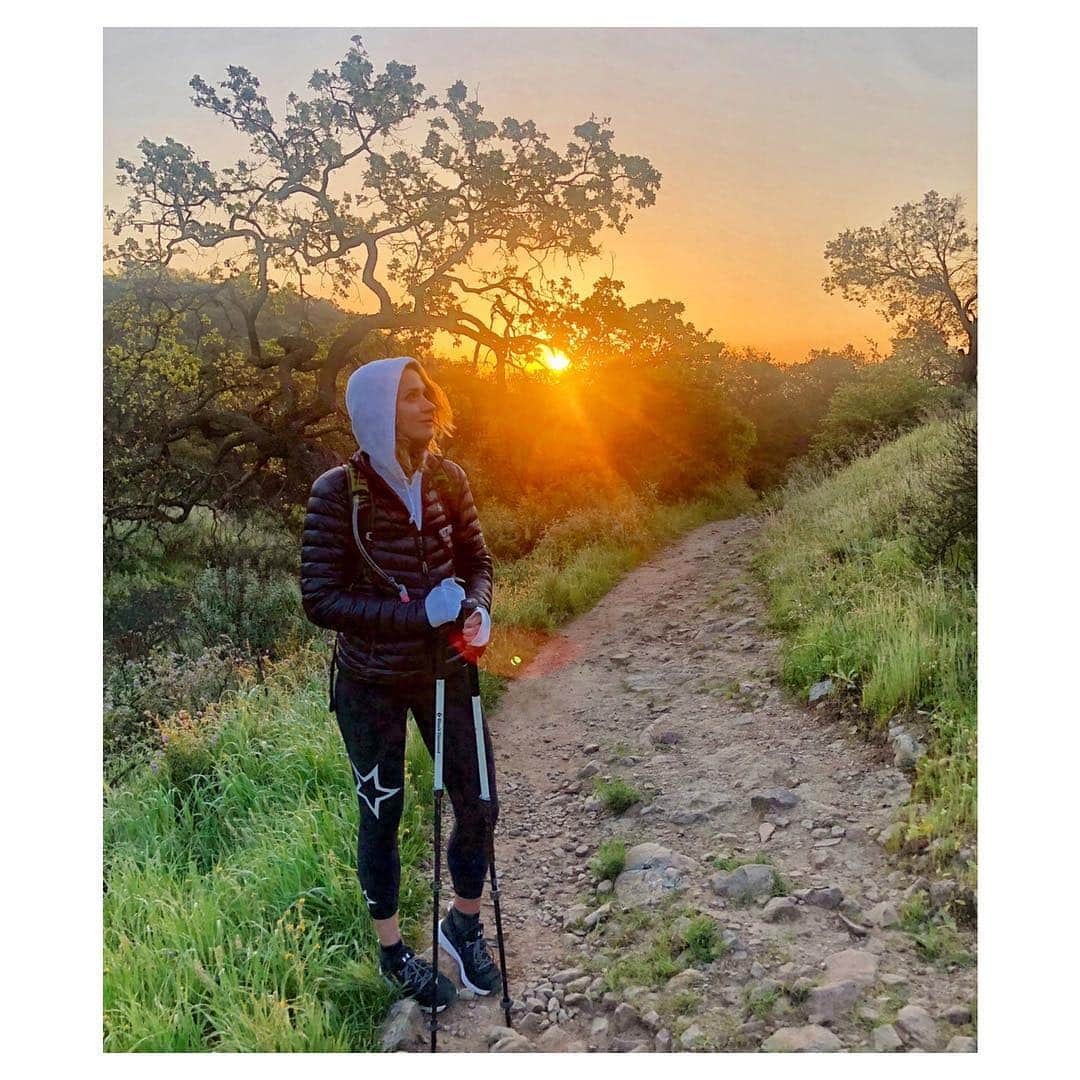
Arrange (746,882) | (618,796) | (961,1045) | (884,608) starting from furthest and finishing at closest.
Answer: (884,608), (618,796), (746,882), (961,1045)

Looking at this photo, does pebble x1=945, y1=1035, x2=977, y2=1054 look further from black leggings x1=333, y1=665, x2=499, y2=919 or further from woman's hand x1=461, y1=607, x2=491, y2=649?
woman's hand x1=461, y1=607, x2=491, y2=649

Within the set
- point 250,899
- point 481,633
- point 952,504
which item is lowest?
point 250,899

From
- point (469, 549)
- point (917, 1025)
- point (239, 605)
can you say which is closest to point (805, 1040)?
point (917, 1025)

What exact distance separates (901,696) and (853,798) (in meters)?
0.51

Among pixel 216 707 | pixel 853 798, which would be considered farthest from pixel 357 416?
pixel 853 798

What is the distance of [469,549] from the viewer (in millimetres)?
2719

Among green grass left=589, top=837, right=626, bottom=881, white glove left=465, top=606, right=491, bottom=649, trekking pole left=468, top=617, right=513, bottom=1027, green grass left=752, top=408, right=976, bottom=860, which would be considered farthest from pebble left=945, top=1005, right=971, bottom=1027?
white glove left=465, top=606, right=491, bottom=649

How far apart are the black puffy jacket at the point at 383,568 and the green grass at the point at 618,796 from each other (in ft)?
3.68

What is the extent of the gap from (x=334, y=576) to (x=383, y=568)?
160mm

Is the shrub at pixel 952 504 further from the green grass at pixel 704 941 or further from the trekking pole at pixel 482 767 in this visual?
the trekking pole at pixel 482 767

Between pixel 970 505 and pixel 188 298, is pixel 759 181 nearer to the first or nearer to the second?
pixel 970 505

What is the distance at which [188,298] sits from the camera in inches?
144

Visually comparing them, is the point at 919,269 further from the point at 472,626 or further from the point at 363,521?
the point at 363,521

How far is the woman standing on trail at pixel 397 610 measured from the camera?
95.7 inches
